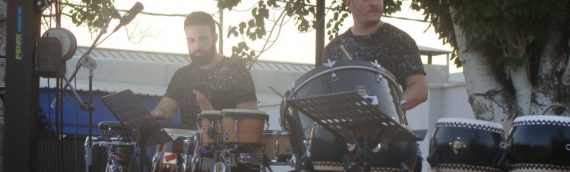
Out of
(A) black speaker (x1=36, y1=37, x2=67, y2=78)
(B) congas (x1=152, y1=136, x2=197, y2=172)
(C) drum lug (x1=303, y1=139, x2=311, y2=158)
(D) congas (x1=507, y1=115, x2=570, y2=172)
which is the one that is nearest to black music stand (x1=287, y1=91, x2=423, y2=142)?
(C) drum lug (x1=303, y1=139, x2=311, y2=158)

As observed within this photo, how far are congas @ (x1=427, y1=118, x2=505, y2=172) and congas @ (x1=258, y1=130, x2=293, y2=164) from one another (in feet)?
8.15

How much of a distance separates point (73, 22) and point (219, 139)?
27.2ft

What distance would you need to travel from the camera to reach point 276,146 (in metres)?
7.99

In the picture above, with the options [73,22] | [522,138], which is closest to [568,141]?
[522,138]

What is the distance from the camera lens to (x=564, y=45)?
10094mm

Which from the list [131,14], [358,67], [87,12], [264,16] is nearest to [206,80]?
[131,14]

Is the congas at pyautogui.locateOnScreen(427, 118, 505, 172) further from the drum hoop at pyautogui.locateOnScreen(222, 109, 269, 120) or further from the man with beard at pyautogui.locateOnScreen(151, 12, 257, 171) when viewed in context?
the man with beard at pyautogui.locateOnScreen(151, 12, 257, 171)

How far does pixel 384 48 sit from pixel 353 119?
3.12 ft

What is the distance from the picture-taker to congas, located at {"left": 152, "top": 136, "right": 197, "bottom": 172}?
727 centimetres

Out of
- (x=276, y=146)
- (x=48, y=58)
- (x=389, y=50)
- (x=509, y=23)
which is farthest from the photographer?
(x=509, y=23)

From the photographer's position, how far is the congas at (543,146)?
5109mm

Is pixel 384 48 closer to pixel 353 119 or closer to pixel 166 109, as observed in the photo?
pixel 353 119

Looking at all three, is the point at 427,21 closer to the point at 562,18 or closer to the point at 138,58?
the point at 562,18

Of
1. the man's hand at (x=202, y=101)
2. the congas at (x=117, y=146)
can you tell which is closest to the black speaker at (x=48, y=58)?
the congas at (x=117, y=146)
